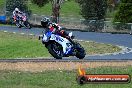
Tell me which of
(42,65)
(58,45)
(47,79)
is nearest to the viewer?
(47,79)

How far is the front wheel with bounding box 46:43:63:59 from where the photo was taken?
18059mm

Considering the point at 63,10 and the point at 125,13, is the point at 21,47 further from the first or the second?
the point at 63,10

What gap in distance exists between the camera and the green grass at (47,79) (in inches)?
567

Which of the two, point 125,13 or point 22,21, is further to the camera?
point 125,13

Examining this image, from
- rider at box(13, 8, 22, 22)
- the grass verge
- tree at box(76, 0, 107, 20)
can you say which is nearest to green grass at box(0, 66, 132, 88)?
the grass verge

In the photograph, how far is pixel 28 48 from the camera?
98.6 feet

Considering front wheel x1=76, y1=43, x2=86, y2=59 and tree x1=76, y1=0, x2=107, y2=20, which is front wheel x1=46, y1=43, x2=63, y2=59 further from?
tree x1=76, y1=0, x2=107, y2=20

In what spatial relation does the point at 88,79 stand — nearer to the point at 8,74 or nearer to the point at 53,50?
the point at 8,74

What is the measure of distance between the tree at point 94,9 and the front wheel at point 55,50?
30.2m

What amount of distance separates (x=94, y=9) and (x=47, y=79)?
3382cm

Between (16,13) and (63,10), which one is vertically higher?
(16,13)

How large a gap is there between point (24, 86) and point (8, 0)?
38727 millimetres

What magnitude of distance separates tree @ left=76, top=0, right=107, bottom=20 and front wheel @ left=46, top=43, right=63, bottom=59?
99.2 feet

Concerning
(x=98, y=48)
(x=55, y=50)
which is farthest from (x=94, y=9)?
(x=55, y=50)
